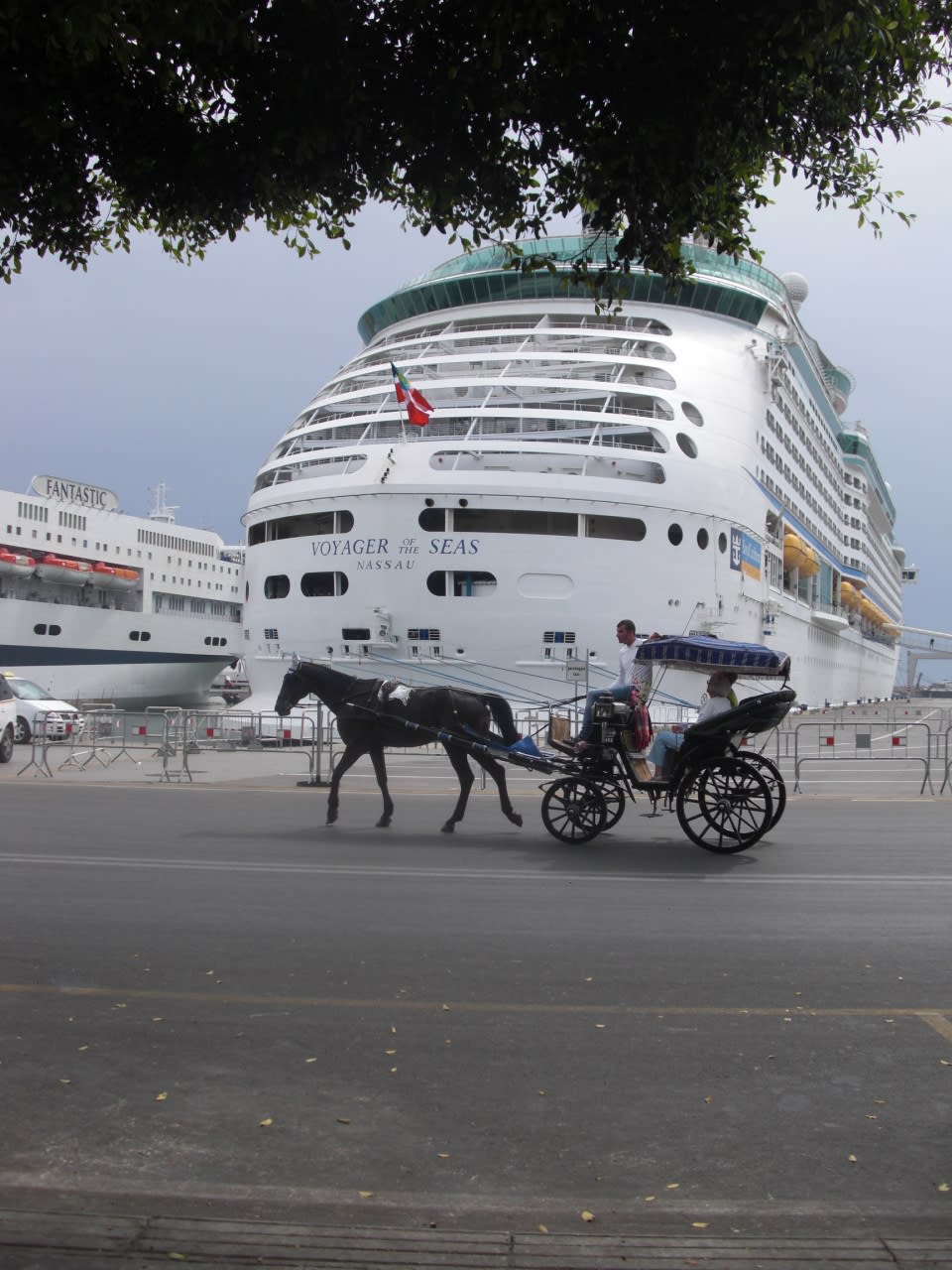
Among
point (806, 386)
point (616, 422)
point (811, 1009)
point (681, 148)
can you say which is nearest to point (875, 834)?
point (811, 1009)

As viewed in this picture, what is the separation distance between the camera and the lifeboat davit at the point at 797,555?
4647 centimetres

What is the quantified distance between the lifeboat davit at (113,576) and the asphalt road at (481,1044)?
4669cm

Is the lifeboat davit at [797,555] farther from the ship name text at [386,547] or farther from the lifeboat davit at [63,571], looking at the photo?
the lifeboat davit at [63,571]

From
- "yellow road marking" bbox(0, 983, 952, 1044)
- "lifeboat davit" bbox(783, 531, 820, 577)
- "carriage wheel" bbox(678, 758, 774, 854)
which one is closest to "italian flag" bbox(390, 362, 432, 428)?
"lifeboat davit" bbox(783, 531, 820, 577)

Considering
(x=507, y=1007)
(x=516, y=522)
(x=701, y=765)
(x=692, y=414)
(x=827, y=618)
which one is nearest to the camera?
(x=507, y=1007)

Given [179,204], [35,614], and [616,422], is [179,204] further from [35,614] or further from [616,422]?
[35,614]

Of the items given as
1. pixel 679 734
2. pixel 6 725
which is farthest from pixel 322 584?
pixel 679 734

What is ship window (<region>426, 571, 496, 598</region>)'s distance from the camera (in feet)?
97.6

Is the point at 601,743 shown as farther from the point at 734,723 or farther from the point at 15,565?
the point at 15,565

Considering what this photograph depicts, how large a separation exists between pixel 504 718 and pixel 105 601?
4756 cm

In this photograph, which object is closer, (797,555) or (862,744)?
(862,744)

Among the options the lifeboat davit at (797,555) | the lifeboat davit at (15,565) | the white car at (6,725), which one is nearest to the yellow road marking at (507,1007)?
the white car at (6,725)

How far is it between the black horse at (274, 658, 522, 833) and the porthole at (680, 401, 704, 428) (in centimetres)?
2452

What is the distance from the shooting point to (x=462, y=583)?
97.9ft
